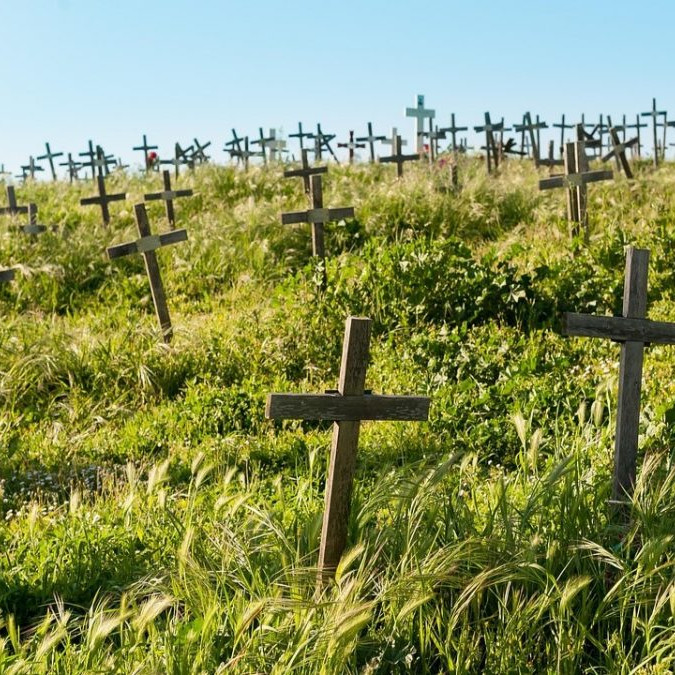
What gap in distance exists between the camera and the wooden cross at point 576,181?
1361 centimetres

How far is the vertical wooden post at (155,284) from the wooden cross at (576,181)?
20.6 feet

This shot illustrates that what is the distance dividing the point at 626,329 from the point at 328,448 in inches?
113

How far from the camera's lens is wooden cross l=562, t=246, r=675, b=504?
5.05 meters

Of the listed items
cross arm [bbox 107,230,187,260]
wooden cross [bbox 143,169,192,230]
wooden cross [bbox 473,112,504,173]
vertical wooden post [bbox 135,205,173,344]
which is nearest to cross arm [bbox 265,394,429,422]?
vertical wooden post [bbox 135,205,173,344]

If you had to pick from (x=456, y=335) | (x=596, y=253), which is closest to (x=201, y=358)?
(x=456, y=335)

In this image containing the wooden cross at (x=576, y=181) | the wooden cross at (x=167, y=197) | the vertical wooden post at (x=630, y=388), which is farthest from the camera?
the wooden cross at (x=167, y=197)

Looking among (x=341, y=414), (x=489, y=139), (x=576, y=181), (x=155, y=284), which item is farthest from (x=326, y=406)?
(x=489, y=139)

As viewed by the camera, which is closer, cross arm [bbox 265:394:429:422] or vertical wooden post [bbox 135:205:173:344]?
cross arm [bbox 265:394:429:422]

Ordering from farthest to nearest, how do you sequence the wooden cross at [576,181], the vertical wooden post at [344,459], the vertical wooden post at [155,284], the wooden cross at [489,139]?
the wooden cross at [489,139]
the wooden cross at [576,181]
the vertical wooden post at [155,284]
the vertical wooden post at [344,459]

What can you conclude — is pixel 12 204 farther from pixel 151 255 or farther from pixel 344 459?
pixel 344 459

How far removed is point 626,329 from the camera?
5.16m

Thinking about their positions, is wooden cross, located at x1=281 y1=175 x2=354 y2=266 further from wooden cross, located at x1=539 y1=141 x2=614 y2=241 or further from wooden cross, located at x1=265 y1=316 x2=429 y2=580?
wooden cross, located at x1=265 y1=316 x2=429 y2=580

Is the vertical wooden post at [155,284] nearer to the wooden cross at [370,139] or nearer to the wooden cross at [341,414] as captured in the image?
the wooden cross at [341,414]

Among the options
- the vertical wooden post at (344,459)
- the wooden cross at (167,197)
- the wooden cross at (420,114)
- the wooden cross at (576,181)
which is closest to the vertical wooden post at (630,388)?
the vertical wooden post at (344,459)
